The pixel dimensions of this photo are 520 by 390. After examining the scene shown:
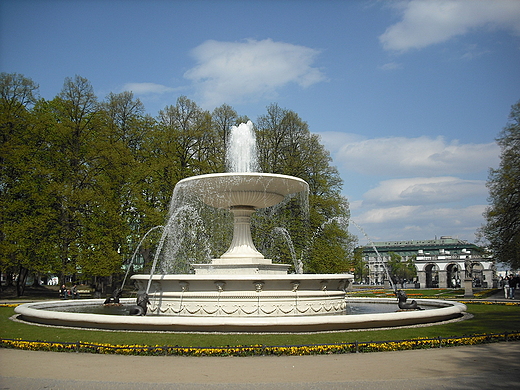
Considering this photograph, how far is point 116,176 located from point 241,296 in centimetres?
1950

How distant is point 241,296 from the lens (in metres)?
13.5

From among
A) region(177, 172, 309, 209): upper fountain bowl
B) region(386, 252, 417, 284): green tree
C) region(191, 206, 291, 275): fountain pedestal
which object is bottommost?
region(386, 252, 417, 284): green tree

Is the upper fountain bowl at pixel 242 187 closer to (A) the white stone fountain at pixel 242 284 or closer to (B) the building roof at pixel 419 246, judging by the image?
Result: (A) the white stone fountain at pixel 242 284

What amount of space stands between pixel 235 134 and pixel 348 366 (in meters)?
14.2

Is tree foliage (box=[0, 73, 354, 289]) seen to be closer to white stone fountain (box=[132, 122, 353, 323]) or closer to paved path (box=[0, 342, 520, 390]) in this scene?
white stone fountain (box=[132, 122, 353, 323])

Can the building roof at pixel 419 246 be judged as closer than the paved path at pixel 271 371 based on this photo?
No

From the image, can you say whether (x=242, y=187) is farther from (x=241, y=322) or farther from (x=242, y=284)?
(x=241, y=322)

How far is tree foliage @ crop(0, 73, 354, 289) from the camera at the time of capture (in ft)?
90.4

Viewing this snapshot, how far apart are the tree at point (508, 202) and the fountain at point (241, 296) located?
42.5ft

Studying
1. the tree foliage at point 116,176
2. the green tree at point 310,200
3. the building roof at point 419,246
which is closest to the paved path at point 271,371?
the tree foliage at point 116,176

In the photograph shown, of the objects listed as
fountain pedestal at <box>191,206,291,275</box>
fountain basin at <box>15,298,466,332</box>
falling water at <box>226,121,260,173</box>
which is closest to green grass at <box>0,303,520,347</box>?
fountain basin at <box>15,298,466,332</box>

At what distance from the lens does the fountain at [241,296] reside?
11.4 m

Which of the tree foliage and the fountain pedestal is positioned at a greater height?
the tree foliage

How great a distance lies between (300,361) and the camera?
28.1 feet
